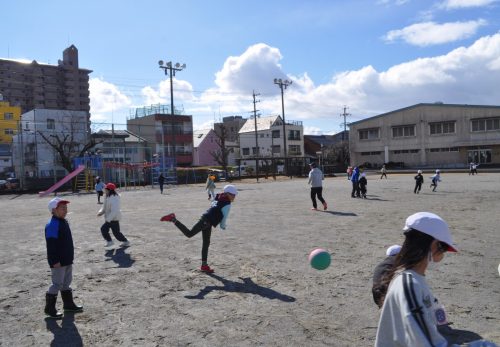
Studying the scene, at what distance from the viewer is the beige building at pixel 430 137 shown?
56469 mm

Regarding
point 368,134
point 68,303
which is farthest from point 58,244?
point 368,134

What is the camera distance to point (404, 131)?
209 feet

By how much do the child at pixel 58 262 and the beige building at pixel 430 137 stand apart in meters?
59.5

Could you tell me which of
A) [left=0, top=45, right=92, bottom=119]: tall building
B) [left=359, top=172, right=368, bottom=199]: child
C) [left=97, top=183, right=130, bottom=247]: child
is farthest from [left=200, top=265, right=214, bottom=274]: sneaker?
[left=0, top=45, right=92, bottom=119]: tall building

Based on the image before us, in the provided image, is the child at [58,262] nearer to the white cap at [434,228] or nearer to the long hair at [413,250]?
the long hair at [413,250]

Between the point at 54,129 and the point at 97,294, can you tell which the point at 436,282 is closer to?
the point at 97,294

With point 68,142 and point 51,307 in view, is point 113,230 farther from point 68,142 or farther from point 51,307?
point 68,142

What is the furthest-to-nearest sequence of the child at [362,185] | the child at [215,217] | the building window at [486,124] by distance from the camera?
1. the building window at [486,124]
2. the child at [362,185]
3. the child at [215,217]

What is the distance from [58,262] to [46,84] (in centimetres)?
10659

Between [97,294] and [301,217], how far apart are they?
881 centimetres

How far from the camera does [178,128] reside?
6844 centimetres

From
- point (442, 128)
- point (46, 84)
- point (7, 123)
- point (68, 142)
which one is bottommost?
point (68, 142)

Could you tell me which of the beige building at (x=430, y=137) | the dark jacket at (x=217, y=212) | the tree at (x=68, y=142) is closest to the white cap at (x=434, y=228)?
the dark jacket at (x=217, y=212)

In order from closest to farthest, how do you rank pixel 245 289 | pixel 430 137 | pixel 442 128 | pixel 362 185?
pixel 245 289 < pixel 362 185 < pixel 442 128 < pixel 430 137
